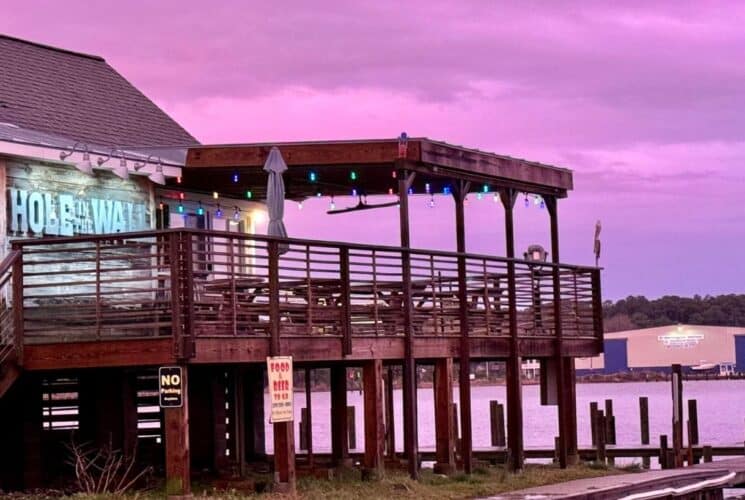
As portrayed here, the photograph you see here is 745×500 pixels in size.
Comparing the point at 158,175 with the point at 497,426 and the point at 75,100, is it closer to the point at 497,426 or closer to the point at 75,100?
the point at 75,100

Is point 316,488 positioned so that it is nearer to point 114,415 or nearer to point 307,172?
point 114,415

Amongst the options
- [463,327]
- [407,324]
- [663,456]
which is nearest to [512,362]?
[463,327]

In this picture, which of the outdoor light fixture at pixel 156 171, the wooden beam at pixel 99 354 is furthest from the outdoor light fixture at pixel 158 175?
the wooden beam at pixel 99 354

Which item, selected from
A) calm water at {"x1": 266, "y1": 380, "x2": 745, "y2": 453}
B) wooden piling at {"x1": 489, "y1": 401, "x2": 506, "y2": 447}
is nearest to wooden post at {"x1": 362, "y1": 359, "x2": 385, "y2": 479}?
wooden piling at {"x1": 489, "y1": 401, "x2": 506, "y2": 447}

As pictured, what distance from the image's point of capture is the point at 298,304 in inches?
892

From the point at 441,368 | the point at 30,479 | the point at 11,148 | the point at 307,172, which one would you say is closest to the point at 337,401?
the point at 441,368

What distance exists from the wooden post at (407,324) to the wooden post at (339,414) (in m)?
1.90

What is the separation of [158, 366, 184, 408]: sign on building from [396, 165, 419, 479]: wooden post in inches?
213

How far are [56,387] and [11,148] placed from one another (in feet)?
13.0

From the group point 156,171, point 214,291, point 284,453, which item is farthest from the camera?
point 156,171

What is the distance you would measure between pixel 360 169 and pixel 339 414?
4197mm

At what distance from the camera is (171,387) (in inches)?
768

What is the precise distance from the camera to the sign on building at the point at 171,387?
19.4 meters

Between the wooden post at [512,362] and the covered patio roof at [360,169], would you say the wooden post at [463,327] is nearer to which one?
the covered patio roof at [360,169]
